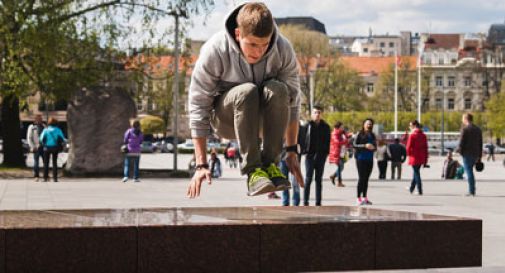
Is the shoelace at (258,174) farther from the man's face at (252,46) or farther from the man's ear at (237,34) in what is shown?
the man's ear at (237,34)

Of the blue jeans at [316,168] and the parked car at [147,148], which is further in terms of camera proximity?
the parked car at [147,148]

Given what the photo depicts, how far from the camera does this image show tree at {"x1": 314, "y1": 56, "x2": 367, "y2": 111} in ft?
337

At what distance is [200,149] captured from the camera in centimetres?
734

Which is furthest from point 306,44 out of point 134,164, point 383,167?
point 134,164

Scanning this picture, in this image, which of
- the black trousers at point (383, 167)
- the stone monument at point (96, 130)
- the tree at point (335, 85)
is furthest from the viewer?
the tree at point (335, 85)

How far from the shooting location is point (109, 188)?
23.7 m

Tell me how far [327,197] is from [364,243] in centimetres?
1363

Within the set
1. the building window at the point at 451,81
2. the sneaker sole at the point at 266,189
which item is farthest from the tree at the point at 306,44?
the sneaker sole at the point at 266,189

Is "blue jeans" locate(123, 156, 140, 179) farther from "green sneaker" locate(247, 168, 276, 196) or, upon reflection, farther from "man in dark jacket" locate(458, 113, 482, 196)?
"green sneaker" locate(247, 168, 276, 196)

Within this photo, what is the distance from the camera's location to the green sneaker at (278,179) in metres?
7.01

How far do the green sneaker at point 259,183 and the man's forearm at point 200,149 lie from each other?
439mm

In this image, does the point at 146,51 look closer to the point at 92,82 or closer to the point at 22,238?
the point at 92,82

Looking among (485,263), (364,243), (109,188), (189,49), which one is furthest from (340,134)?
(364,243)

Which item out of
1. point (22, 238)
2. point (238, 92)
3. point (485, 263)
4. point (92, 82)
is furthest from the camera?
point (92, 82)
